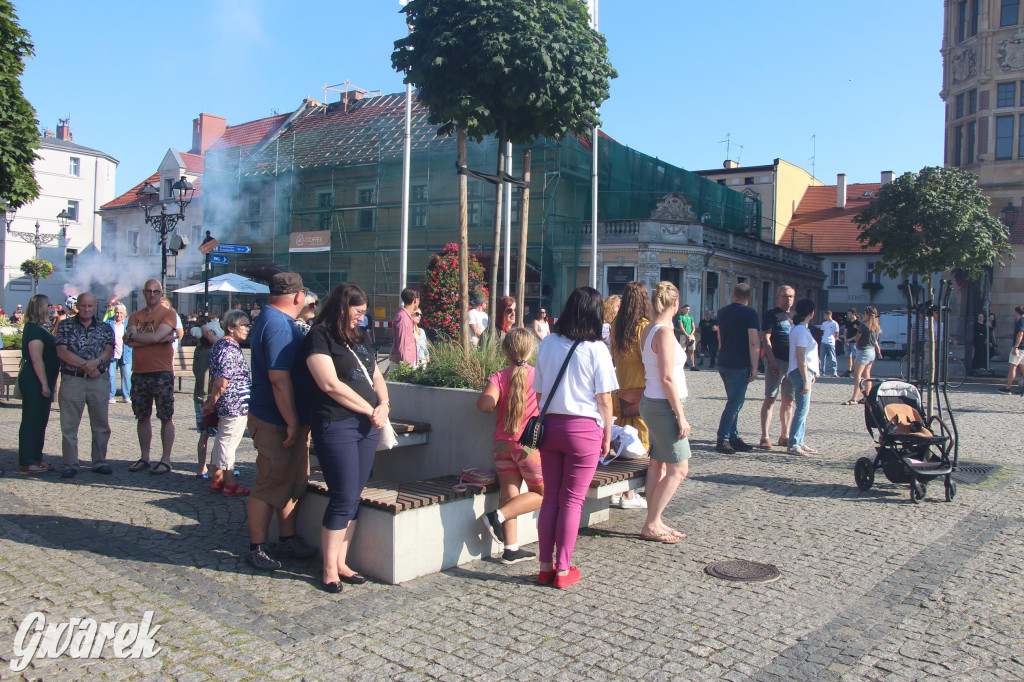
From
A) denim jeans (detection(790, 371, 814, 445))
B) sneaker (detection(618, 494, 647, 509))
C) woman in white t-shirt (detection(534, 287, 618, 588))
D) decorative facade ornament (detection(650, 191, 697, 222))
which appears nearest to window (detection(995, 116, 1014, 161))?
decorative facade ornament (detection(650, 191, 697, 222))

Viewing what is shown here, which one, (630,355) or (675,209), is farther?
(675,209)

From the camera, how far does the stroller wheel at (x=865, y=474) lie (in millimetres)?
7301

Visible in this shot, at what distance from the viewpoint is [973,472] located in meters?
8.45

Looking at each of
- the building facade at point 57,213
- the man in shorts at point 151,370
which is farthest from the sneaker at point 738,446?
the building facade at point 57,213

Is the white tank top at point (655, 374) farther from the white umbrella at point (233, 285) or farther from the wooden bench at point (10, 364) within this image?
the white umbrella at point (233, 285)

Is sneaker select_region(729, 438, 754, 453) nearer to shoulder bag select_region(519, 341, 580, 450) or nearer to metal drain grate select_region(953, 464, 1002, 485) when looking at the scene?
metal drain grate select_region(953, 464, 1002, 485)

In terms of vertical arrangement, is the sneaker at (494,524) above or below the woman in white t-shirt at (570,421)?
below

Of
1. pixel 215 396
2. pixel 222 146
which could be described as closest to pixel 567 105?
pixel 215 396

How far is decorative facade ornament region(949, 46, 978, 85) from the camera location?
32.0 meters

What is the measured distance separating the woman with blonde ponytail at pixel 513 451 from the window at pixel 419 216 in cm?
3099

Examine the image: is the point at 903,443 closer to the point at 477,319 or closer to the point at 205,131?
the point at 477,319

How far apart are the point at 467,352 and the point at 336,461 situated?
93.2 inches

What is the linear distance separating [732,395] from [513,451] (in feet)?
16.2

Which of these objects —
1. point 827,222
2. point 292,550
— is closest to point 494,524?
point 292,550
